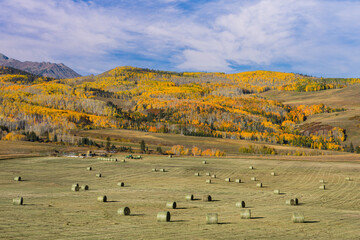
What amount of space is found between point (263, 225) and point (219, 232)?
3.23 metres

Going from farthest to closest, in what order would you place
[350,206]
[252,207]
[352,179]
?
[352,179] < [350,206] < [252,207]

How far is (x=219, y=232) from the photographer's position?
1698 centimetres

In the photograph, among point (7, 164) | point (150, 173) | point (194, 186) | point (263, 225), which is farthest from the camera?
point (7, 164)

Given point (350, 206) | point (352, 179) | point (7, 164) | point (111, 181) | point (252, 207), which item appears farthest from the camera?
point (7, 164)

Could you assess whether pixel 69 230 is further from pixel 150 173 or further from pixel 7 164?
pixel 7 164

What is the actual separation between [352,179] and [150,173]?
2797 cm

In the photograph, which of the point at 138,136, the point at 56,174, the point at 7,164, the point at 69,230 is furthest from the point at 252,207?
the point at 138,136

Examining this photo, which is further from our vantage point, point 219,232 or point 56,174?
point 56,174

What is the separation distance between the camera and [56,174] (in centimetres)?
5038

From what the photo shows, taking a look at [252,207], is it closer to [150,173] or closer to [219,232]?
[219,232]

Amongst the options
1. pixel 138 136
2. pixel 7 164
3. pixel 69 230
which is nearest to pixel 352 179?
pixel 69 230

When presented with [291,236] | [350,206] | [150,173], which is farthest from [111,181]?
[291,236]

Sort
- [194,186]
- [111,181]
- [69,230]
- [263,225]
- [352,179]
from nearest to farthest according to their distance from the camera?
[69,230], [263,225], [194,186], [111,181], [352,179]

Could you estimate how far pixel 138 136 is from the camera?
200 m
